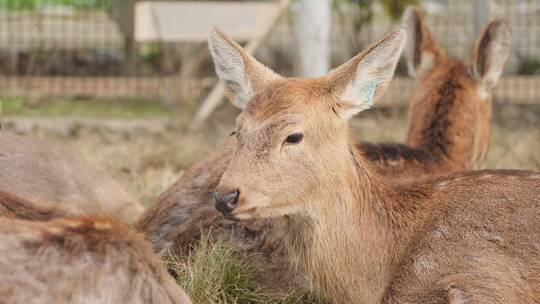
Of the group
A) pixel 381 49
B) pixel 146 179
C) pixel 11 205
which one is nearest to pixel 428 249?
pixel 381 49

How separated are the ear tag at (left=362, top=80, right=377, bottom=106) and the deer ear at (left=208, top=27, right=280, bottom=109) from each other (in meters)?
0.56

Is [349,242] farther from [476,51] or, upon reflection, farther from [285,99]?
[476,51]

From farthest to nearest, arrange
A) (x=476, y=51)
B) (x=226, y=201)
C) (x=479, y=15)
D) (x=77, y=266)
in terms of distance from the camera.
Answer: (x=479, y=15)
(x=476, y=51)
(x=226, y=201)
(x=77, y=266)

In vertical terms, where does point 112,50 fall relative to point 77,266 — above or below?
below

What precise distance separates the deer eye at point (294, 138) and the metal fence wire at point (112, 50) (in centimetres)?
1017

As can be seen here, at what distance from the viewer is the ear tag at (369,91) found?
18.6 ft

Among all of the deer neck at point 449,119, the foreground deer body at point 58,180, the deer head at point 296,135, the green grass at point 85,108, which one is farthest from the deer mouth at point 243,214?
the green grass at point 85,108

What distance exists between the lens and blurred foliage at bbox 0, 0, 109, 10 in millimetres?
16672

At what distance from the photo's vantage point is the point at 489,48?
8.40 metres

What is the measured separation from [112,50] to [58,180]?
1023cm

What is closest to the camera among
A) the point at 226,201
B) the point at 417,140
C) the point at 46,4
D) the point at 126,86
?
the point at 226,201

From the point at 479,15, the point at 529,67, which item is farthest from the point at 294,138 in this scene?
the point at 529,67

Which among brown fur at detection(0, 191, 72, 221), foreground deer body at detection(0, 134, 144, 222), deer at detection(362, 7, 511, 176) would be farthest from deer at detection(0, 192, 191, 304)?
deer at detection(362, 7, 511, 176)

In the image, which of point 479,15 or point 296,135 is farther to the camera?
point 479,15
